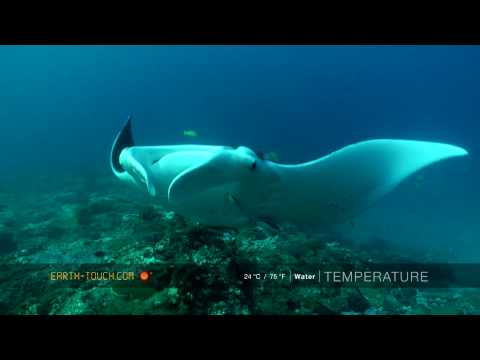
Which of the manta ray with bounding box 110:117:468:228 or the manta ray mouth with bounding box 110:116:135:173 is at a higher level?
the manta ray mouth with bounding box 110:116:135:173

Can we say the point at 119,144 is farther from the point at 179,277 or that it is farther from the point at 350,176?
the point at 350,176

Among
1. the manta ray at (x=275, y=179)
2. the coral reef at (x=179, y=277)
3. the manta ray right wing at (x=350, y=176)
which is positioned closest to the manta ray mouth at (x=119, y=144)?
the coral reef at (x=179, y=277)

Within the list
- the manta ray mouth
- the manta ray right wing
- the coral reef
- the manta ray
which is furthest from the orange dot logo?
the manta ray mouth

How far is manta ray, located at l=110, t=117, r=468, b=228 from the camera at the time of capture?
288 cm

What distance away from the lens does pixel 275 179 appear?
10.5ft

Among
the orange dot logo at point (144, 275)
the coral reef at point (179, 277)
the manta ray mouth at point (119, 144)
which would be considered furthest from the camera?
the manta ray mouth at point (119, 144)

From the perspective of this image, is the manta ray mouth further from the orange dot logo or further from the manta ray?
the orange dot logo

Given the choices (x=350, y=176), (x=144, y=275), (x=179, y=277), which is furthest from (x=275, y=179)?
(x=144, y=275)

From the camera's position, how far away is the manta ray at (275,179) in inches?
113

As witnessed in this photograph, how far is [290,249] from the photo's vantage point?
6.75 meters

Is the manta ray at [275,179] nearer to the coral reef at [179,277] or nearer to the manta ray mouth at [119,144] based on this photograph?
the coral reef at [179,277]

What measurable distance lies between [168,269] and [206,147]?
161 cm
